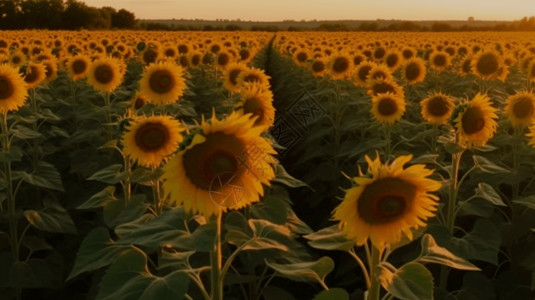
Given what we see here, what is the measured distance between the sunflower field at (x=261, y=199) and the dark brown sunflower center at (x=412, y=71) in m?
0.03

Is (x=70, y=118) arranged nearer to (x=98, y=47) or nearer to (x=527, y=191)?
(x=527, y=191)

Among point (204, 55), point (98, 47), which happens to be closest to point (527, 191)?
point (204, 55)

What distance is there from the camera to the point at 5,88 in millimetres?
6301

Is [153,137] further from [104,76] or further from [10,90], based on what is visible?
[104,76]

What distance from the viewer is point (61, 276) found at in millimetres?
5348

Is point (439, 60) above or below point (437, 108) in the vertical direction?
below

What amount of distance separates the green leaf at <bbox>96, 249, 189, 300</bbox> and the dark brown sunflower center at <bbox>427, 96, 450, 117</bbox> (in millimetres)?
4696

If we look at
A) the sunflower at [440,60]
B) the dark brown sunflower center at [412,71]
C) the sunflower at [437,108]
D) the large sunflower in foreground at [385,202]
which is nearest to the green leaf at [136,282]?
the large sunflower in foreground at [385,202]

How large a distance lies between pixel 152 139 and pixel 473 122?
8.26 ft

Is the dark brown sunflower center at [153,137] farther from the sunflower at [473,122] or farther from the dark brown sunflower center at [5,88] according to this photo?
the dark brown sunflower center at [5,88]

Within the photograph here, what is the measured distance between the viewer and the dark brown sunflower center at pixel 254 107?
204 inches

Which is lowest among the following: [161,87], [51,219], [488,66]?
[51,219]

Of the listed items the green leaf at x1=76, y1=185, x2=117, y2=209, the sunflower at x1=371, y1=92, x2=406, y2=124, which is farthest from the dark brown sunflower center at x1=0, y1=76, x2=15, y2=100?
the sunflower at x1=371, y1=92, x2=406, y2=124

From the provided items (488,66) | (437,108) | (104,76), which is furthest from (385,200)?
(488,66)
